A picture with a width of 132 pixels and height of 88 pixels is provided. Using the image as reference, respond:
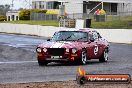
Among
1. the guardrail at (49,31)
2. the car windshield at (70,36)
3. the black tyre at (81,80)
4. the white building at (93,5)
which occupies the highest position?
the white building at (93,5)

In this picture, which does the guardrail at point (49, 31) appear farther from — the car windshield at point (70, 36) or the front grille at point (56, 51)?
the front grille at point (56, 51)

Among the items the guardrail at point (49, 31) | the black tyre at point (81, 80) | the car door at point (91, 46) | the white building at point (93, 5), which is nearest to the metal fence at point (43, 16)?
the white building at point (93, 5)

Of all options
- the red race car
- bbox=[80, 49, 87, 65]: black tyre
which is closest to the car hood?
the red race car

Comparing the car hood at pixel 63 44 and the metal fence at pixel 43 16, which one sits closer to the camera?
the car hood at pixel 63 44

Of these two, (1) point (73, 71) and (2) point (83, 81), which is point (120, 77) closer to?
(2) point (83, 81)

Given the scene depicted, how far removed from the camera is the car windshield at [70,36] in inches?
736

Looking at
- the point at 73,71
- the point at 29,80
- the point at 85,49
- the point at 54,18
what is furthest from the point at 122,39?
the point at 54,18

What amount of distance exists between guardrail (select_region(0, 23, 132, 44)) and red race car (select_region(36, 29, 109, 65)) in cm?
1826

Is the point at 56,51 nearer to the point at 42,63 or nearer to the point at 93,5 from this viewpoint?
the point at 42,63

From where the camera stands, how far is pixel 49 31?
49.0 metres

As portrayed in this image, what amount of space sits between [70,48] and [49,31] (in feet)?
103

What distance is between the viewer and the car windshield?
1869 cm

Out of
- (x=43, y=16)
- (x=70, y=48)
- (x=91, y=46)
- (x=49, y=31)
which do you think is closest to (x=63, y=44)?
(x=70, y=48)

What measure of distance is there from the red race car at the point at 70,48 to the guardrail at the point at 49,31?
1826 cm
